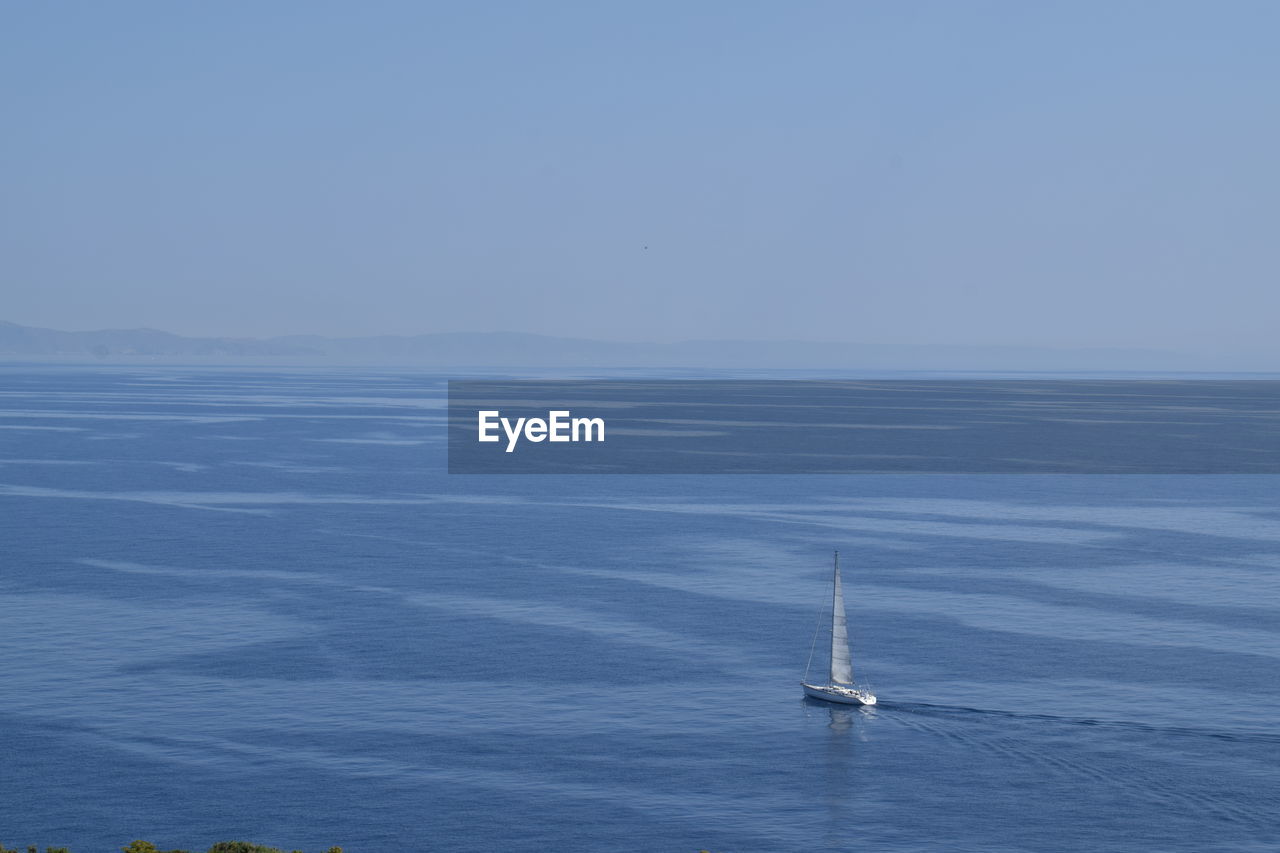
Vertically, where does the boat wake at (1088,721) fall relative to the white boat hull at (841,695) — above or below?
below

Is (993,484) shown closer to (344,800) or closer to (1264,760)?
(1264,760)

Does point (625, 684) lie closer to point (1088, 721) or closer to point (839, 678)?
point (839, 678)

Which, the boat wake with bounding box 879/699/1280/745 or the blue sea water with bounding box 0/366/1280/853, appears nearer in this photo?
the blue sea water with bounding box 0/366/1280/853

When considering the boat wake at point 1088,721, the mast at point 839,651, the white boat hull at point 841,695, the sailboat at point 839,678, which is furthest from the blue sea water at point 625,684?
the mast at point 839,651

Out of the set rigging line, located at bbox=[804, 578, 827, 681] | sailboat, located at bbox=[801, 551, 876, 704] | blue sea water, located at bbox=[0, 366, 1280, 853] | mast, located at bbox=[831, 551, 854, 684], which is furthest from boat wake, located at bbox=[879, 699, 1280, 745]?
rigging line, located at bbox=[804, 578, 827, 681]

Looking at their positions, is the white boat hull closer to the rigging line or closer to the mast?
the mast

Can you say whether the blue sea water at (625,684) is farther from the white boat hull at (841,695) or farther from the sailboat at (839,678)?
the sailboat at (839,678)
